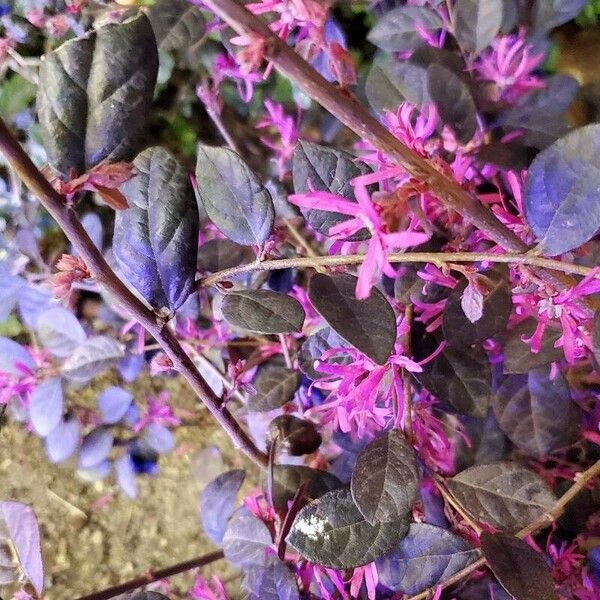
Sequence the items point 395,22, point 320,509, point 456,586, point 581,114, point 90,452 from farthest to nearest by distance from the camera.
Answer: point 581,114, point 90,452, point 395,22, point 456,586, point 320,509

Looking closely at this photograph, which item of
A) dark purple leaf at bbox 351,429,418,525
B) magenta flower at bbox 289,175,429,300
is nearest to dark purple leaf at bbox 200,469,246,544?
dark purple leaf at bbox 351,429,418,525

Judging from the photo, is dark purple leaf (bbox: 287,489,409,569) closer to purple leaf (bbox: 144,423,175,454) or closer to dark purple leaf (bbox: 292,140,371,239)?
dark purple leaf (bbox: 292,140,371,239)

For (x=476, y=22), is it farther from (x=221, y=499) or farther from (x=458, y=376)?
(x=221, y=499)

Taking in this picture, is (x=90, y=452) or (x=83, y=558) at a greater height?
(x=90, y=452)

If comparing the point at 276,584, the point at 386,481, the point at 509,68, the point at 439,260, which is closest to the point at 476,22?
the point at 509,68

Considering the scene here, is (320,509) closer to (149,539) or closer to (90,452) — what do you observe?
(90,452)

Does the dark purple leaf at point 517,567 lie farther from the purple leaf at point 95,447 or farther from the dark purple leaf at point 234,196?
the purple leaf at point 95,447

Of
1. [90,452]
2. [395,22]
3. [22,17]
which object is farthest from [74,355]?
[395,22]

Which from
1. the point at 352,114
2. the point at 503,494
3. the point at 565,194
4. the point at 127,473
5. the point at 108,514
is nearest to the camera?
the point at 352,114
